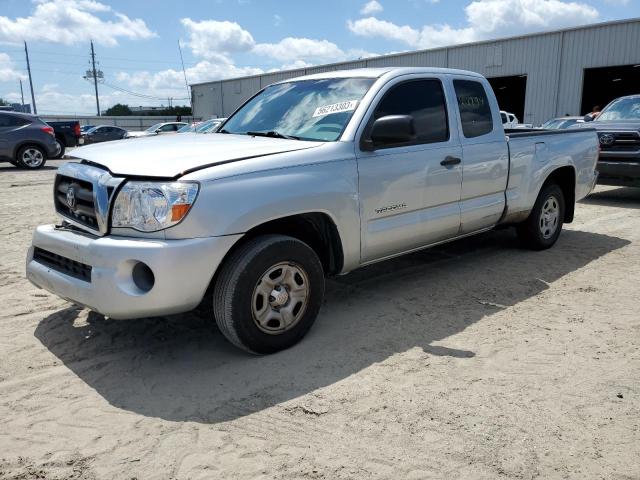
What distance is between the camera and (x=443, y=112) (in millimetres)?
4793

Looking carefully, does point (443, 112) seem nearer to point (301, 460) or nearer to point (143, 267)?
point (143, 267)

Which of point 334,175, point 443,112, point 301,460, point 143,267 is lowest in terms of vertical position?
point 301,460

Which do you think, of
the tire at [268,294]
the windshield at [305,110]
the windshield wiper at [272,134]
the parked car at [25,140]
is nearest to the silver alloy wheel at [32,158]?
the parked car at [25,140]

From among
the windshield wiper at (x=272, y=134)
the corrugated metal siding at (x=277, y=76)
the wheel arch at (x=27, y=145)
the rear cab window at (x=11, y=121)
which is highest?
the corrugated metal siding at (x=277, y=76)

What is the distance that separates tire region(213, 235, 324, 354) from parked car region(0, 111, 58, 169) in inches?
585

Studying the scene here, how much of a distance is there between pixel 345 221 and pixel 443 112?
1.62 meters

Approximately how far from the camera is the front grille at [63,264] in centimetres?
331

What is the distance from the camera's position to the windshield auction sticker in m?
4.14

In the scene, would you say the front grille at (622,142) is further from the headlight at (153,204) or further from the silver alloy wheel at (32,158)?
the silver alloy wheel at (32,158)

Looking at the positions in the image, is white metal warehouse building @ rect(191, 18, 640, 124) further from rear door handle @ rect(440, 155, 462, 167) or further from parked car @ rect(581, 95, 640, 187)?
rear door handle @ rect(440, 155, 462, 167)

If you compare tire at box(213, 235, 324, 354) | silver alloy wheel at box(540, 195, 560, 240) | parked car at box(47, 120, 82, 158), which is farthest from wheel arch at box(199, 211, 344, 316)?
parked car at box(47, 120, 82, 158)

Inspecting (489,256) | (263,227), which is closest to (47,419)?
(263,227)

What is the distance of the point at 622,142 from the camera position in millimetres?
9539

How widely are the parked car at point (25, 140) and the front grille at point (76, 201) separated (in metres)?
13.5
